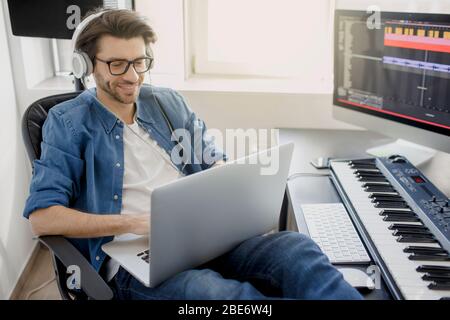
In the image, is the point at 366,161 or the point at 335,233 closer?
the point at 335,233

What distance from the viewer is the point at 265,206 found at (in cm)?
122

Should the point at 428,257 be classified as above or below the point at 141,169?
below

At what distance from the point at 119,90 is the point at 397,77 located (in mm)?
929

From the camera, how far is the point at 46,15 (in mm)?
1873

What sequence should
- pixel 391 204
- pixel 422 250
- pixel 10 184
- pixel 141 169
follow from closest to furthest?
pixel 422 250 → pixel 391 204 → pixel 141 169 → pixel 10 184

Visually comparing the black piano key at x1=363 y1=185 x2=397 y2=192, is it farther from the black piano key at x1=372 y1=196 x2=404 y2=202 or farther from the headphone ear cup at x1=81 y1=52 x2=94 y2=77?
the headphone ear cup at x1=81 y1=52 x2=94 y2=77

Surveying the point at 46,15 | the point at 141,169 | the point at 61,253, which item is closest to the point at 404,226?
the point at 141,169

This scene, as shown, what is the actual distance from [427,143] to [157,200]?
1018mm

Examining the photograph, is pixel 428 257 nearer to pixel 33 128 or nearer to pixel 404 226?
pixel 404 226

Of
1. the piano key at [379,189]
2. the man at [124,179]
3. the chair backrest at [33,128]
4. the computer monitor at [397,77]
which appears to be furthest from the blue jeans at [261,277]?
the computer monitor at [397,77]

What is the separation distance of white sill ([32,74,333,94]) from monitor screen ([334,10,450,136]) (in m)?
0.41

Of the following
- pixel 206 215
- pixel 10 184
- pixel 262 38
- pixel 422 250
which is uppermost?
pixel 262 38
